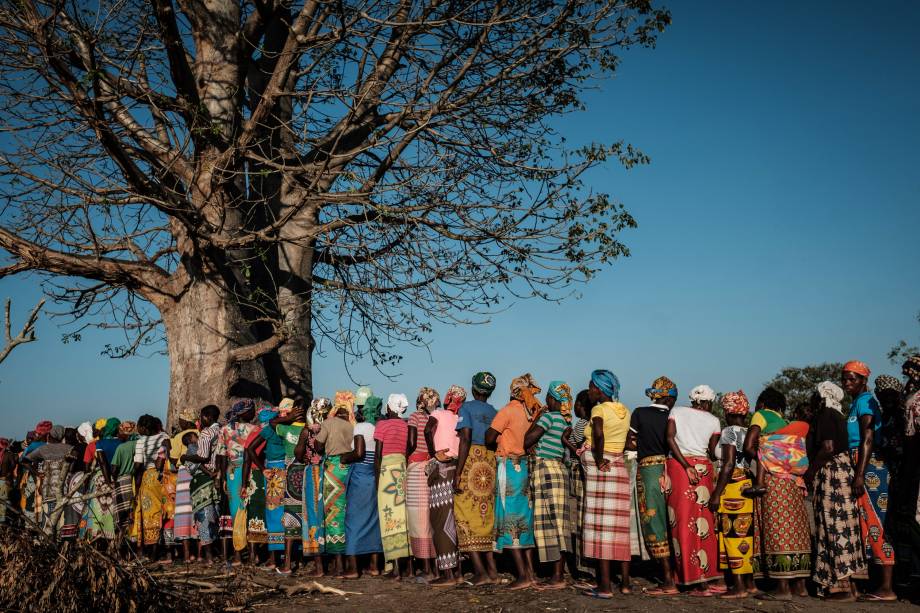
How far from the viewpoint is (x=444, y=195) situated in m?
10.7

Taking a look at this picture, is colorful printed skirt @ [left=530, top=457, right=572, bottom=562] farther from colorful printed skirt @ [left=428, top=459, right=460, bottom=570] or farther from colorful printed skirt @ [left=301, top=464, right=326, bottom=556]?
colorful printed skirt @ [left=301, top=464, right=326, bottom=556]

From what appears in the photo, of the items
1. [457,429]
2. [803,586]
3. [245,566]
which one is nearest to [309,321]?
[245,566]

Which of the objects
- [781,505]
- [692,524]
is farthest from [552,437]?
[781,505]

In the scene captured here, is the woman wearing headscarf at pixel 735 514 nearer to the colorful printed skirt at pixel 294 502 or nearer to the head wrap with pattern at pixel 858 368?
the head wrap with pattern at pixel 858 368

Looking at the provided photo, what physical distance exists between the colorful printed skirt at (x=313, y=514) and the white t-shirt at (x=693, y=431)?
12.6 feet

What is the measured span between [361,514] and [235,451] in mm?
1909

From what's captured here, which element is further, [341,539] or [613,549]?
[341,539]

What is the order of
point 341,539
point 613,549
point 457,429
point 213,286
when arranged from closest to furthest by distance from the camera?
point 613,549 → point 457,429 → point 341,539 → point 213,286

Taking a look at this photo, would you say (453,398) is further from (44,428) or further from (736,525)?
(44,428)

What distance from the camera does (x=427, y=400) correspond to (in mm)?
8211

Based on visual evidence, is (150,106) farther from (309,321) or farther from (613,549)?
(613,549)

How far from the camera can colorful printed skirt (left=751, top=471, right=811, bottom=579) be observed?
683 cm

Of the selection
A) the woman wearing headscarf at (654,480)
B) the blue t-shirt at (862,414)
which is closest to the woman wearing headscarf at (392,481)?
the woman wearing headscarf at (654,480)

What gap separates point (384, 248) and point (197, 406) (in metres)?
3.24
